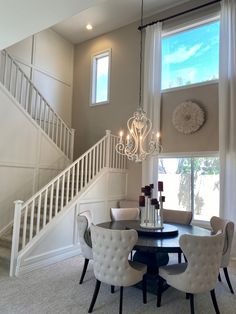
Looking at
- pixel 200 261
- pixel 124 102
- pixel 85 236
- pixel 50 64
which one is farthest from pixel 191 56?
pixel 200 261

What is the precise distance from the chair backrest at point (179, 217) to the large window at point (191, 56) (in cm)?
321

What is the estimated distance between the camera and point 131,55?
709 centimetres

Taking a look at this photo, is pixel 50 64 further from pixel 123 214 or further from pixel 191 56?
pixel 123 214

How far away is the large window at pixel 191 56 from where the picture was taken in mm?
5789

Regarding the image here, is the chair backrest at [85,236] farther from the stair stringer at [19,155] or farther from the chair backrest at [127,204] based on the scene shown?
the chair backrest at [127,204]

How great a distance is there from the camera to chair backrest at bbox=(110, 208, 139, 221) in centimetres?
448

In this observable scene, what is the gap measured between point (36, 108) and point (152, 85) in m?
3.14

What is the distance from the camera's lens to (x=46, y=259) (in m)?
4.29

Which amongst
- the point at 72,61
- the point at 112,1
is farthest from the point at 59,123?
the point at 112,1

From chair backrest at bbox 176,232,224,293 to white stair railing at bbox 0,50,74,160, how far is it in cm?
476

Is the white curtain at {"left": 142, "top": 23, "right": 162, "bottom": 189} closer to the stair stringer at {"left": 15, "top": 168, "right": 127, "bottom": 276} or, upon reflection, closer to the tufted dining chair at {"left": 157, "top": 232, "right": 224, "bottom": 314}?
the stair stringer at {"left": 15, "top": 168, "right": 127, "bottom": 276}

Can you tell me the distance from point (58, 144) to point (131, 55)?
3301 mm

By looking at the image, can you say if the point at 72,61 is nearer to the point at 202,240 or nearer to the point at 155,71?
the point at 155,71

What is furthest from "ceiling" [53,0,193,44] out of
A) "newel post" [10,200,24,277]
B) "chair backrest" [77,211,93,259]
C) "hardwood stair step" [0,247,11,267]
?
"hardwood stair step" [0,247,11,267]
